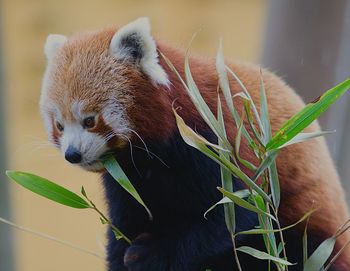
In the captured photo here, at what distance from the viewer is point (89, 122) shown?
8.18 ft

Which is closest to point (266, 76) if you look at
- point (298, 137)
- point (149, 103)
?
point (149, 103)

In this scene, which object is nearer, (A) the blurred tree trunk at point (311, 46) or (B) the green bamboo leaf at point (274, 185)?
(B) the green bamboo leaf at point (274, 185)

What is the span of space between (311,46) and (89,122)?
5.35 ft

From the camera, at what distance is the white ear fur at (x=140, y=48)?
2.53 meters

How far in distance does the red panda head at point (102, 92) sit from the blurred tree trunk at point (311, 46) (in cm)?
138

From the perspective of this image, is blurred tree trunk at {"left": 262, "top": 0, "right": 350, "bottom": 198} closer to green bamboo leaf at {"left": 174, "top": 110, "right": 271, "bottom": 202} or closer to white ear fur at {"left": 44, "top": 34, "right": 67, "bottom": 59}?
white ear fur at {"left": 44, "top": 34, "right": 67, "bottom": 59}

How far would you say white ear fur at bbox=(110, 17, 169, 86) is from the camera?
2.53 m

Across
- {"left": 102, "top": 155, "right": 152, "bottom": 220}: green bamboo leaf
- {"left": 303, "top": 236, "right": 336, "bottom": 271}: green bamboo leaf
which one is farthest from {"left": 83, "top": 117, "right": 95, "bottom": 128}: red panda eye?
{"left": 303, "top": 236, "right": 336, "bottom": 271}: green bamboo leaf

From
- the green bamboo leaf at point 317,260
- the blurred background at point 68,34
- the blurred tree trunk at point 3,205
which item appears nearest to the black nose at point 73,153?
the green bamboo leaf at point 317,260

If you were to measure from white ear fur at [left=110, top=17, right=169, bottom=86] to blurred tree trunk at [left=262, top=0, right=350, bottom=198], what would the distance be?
1371 mm

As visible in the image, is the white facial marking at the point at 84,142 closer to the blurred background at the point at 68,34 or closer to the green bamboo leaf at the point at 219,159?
the green bamboo leaf at the point at 219,159

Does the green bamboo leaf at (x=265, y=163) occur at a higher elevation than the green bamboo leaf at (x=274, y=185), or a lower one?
higher

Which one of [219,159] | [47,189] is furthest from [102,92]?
[219,159]

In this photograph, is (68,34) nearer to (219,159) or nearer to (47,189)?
(47,189)
